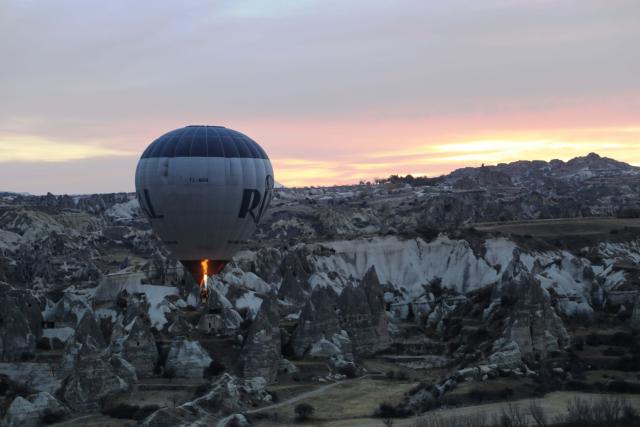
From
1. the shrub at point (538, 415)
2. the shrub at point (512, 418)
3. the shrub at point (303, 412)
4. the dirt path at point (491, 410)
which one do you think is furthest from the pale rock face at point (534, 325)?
the shrub at point (303, 412)

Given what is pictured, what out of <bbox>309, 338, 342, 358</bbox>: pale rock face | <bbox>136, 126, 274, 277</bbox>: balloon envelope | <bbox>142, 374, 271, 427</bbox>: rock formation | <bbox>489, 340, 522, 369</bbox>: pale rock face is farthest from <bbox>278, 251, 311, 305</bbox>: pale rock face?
<bbox>489, 340, 522, 369</bbox>: pale rock face

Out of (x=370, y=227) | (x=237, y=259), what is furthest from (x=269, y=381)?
(x=370, y=227)

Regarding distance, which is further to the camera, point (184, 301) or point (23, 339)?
point (184, 301)

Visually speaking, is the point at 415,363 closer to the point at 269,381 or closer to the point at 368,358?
the point at 368,358

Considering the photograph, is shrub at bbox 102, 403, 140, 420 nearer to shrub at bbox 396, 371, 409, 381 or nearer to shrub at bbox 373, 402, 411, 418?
shrub at bbox 373, 402, 411, 418

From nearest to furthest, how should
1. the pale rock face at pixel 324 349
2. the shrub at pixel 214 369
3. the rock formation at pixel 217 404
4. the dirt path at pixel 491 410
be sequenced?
the rock formation at pixel 217 404 → the dirt path at pixel 491 410 → the shrub at pixel 214 369 → the pale rock face at pixel 324 349

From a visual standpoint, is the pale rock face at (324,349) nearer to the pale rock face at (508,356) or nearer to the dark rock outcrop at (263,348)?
the dark rock outcrop at (263,348)

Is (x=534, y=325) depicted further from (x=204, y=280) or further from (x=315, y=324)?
(x=204, y=280)

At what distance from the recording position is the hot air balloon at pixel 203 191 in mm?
76000

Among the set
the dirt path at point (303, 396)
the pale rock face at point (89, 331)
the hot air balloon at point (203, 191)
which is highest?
the hot air balloon at point (203, 191)

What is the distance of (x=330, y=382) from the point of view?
2530 inches

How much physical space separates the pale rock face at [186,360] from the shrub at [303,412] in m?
9.31

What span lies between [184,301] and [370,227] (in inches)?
3960

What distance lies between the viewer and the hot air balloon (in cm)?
7600
